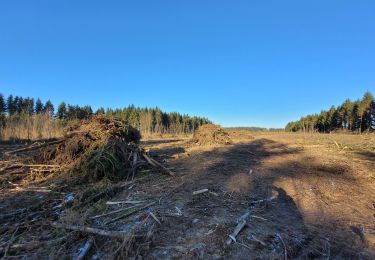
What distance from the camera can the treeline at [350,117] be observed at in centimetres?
4888

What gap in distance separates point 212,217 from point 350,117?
61.9m

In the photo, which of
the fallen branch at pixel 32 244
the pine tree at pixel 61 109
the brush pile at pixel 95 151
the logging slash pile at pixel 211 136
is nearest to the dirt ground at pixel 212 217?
the fallen branch at pixel 32 244

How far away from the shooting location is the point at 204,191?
15.6 feet

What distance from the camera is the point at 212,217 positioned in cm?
379

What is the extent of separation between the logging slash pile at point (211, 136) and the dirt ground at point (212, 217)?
23.9 feet

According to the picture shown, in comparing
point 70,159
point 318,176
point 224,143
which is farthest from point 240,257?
point 224,143

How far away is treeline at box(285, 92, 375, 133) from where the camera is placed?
48.9 metres

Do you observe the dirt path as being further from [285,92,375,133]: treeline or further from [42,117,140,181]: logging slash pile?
[285,92,375,133]: treeline

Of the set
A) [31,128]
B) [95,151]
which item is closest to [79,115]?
[31,128]

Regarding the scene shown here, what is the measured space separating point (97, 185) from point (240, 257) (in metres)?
3.50

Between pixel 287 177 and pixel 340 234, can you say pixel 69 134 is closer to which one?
pixel 287 177

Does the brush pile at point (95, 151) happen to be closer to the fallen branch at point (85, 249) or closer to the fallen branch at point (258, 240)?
the fallen branch at point (85, 249)

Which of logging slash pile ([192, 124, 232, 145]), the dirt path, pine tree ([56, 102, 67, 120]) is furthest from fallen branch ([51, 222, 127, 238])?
pine tree ([56, 102, 67, 120])

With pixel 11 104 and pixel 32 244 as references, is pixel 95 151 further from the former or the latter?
pixel 11 104
